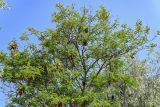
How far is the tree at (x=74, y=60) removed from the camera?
44.2m

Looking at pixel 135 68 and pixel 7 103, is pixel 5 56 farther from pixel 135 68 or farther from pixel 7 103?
pixel 135 68

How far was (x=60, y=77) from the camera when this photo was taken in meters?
44.4

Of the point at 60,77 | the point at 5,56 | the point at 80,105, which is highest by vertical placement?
the point at 5,56

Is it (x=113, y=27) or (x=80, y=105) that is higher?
(x=113, y=27)

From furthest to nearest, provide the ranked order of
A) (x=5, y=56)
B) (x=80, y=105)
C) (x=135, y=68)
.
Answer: (x=135, y=68)
(x=5, y=56)
(x=80, y=105)

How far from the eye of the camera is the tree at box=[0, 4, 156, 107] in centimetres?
4422

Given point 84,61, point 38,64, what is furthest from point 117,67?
point 38,64

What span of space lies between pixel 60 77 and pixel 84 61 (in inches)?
129

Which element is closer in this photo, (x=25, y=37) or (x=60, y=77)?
(x=60, y=77)

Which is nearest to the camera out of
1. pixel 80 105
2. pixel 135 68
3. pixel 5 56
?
pixel 80 105

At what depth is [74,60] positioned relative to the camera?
4569 cm

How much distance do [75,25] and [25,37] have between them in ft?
22.2

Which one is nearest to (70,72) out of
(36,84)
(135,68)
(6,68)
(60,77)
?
(60,77)

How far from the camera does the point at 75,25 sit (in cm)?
4525
